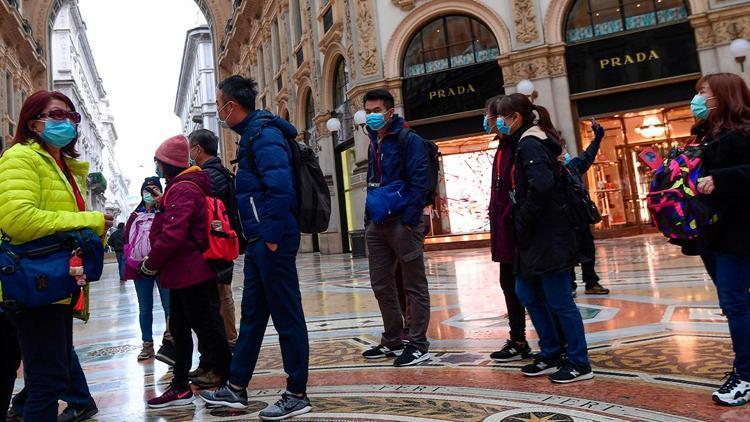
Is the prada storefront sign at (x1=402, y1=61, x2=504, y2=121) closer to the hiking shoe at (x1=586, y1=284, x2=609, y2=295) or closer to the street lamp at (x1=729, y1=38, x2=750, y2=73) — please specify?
the street lamp at (x1=729, y1=38, x2=750, y2=73)

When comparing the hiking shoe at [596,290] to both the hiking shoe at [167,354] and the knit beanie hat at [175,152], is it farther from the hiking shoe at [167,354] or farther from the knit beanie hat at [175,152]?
the knit beanie hat at [175,152]

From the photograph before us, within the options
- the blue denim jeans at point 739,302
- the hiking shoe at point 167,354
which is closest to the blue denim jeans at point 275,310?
the hiking shoe at point 167,354

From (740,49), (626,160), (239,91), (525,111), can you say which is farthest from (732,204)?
(626,160)

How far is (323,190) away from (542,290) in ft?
5.04

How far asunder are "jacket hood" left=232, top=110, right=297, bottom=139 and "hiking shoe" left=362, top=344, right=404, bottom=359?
175cm

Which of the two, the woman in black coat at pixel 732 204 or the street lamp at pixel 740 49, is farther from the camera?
the street lamp at pixel 740 49

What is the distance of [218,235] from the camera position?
330cm

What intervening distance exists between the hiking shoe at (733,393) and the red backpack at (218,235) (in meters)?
2.66

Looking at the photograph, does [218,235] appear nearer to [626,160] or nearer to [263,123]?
[263,123]

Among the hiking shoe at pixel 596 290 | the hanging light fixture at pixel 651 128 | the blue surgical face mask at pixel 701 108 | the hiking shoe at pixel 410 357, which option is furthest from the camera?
the hanging light fixture at pixel 651 128

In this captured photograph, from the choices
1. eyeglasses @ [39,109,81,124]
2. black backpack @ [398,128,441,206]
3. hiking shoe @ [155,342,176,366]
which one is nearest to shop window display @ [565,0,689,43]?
black backpack @ [398,128,441,206]

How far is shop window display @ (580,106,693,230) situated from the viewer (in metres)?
14.0

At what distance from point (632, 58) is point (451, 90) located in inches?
181

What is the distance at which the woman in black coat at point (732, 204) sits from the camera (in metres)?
2.38
